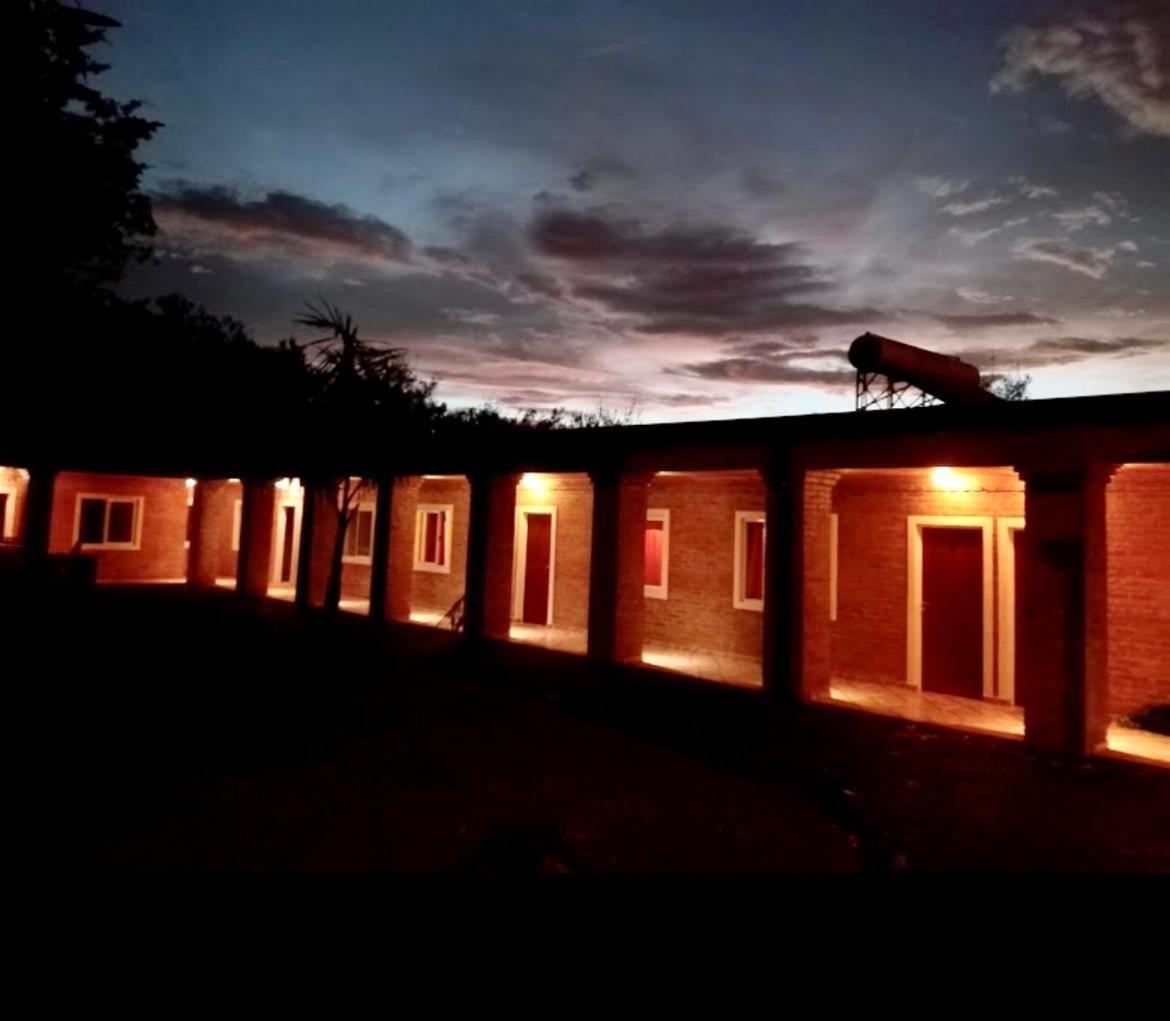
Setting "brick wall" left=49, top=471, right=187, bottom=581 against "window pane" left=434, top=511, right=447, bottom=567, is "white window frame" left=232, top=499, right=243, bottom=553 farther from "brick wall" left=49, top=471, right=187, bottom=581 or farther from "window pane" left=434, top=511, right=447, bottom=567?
"window pane" left=434, top=511, right=447, bottom=567

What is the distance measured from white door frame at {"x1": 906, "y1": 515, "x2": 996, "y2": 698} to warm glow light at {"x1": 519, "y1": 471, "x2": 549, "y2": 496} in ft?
22.6

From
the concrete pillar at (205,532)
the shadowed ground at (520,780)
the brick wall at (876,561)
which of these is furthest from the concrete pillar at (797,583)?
the concrete pillar at (205,532)

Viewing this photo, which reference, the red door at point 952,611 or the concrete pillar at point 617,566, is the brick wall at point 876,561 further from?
the concrete pillar at point 617,566

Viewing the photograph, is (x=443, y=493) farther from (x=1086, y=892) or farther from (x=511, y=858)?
(x=1086, y=892)

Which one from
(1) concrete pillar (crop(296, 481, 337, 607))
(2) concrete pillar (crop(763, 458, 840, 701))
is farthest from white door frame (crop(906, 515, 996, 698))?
(1) concrete pillar (crop(296, 481, 337, 607))

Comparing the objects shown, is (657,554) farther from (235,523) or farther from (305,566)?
(235,523)

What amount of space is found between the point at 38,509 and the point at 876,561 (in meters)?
17.9

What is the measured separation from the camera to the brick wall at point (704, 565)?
39.1 feet

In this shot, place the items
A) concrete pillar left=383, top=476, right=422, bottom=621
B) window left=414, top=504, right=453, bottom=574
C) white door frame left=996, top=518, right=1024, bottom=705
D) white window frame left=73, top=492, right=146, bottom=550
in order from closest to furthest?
white door frame left=996, top=518, right=1024, bottom=705 < concrete pillar left=383, top=476, right=422, bottom=621 < window left=414, top=504, right=453, bottom=574 < white window frame left=73, top=492, right=146, bottom=550

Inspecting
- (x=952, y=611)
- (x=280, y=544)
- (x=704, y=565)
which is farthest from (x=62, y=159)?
(x=952, y=611)

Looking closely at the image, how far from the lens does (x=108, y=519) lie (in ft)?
66.4

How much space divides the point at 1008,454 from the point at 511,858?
629cm

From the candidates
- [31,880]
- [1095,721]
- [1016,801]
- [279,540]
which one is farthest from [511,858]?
[279,540]

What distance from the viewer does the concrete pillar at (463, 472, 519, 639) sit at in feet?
42.4
